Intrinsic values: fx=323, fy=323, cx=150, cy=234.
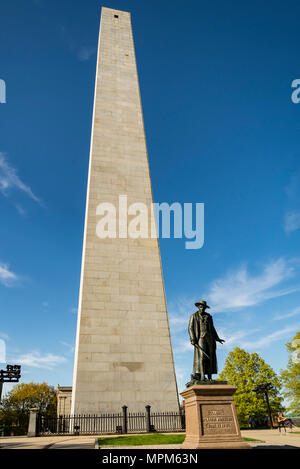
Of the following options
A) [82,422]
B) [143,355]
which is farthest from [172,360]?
[82,422]

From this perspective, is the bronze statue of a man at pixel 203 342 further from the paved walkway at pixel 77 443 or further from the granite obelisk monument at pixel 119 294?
the granite obelisk monument at pixel 119 294

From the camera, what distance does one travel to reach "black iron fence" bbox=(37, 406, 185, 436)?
1560cm

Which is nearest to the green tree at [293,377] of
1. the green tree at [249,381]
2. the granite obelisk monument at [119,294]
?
the green tree at [249,381]

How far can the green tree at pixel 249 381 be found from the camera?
37.3 meters

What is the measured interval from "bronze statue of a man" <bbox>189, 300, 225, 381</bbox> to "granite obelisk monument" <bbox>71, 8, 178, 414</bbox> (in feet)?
28.9

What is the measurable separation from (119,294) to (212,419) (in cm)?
1163

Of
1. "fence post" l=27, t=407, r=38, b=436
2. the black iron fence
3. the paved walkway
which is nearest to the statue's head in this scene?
the paved walkway

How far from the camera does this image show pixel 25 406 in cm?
6106

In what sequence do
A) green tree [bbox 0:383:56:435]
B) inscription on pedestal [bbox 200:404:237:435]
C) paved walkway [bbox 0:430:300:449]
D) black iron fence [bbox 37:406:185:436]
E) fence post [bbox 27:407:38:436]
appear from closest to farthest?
inscription on pedestal [bbox 200:404:237:435] → paved walkway [bbox 0:430:300:449] → fence post [bbox 27:407:38:436] → black iron fence [bbox 37:406:185:436] → green tree [bbox 0:383:56:435]

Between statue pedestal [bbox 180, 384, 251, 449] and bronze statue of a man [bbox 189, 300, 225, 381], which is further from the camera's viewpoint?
bronze statue of a man [bbox 189, 300, 225, 381]

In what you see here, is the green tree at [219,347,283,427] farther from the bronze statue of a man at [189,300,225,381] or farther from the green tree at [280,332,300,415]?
the bronze statue of a man at [189,300,225,381]

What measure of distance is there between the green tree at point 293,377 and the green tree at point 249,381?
1.44 meters

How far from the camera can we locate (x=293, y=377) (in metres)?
37.8
